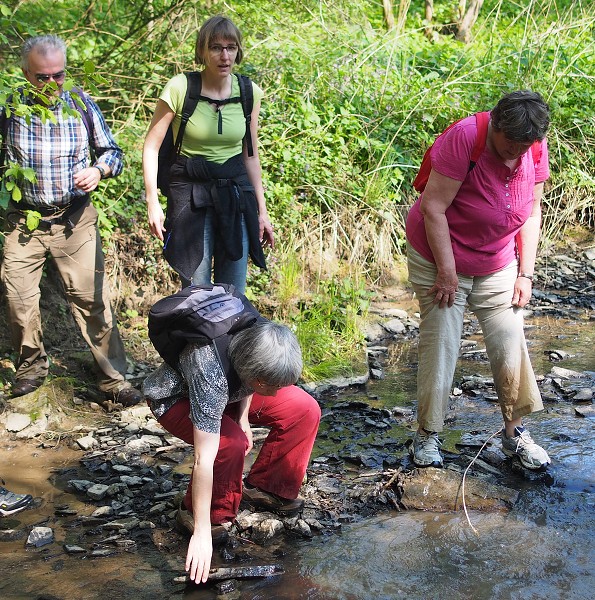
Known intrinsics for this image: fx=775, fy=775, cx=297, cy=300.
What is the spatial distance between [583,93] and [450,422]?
5.67m

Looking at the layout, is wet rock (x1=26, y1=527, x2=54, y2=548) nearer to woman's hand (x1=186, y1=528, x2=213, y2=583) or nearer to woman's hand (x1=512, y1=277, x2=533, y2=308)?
woman's hand (x1=186, y1=528, x2=213, y2=583)

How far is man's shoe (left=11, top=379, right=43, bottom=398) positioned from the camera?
5250 millimetres

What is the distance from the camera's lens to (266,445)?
3.95 meters

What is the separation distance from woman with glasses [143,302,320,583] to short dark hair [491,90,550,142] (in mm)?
1426

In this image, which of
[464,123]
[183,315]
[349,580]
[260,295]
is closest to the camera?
[183,315]

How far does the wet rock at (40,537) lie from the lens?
375cm

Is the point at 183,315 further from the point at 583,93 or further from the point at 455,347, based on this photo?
the point at 583,93

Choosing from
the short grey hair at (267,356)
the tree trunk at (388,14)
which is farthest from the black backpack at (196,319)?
the tree trunk at (388,14)

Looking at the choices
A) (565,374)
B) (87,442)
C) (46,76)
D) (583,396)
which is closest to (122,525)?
(87,442)

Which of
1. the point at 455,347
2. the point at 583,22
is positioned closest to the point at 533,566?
the point at 455,347

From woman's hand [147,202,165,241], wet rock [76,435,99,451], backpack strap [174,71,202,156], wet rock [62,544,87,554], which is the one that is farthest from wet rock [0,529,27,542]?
backpack strap [174,71,202,156]

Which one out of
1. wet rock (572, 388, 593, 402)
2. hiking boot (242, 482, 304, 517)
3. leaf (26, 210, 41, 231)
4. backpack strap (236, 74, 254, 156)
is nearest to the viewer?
hiking boot (242, 482, 304, 517)

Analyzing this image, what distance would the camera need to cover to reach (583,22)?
30.6 feet

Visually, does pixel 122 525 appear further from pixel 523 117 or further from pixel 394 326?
pixel 394 326
